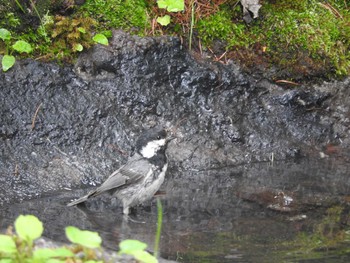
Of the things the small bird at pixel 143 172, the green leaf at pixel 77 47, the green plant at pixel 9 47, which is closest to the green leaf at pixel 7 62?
the green plant at pixel 9 47

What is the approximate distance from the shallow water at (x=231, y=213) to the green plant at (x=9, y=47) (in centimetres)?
149

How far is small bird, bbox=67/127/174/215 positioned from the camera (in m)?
6.15

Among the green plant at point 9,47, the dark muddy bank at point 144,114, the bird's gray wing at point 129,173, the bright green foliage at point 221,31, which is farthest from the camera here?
the bright green foliage at point 221,31

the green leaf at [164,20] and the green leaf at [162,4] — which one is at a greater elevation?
the green leaf at [162,4]

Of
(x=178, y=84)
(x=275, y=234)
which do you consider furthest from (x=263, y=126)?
(x=275, y=234)

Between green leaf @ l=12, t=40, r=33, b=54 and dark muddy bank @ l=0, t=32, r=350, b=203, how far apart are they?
0.16 meters

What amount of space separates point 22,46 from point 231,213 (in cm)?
284

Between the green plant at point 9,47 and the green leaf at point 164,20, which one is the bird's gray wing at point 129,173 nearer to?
the green plant at point 9,47

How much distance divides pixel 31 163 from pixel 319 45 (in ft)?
12.1

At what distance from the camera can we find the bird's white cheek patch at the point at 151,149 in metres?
6.27

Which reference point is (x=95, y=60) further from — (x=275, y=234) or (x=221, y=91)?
(x=275, y=234)

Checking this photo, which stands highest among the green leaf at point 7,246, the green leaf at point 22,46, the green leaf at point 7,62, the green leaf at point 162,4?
the green leaf at point 7,246

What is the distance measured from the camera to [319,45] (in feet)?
25.6

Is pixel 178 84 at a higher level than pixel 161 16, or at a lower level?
lower
